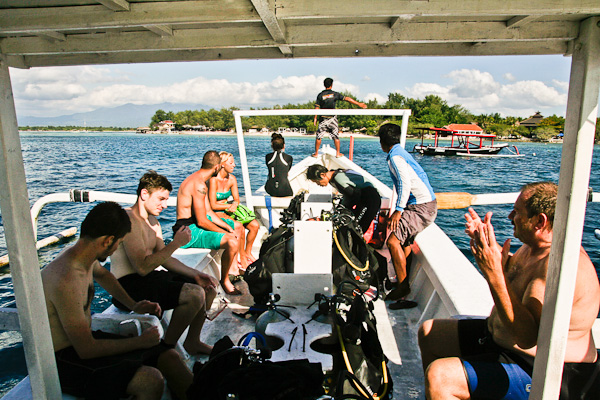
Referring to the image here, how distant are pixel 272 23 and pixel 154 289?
1.93 m

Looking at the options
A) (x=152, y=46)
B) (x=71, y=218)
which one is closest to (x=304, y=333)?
(x=152, y=46)

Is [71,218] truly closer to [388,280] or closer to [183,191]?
[183,191]

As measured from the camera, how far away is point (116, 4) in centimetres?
117

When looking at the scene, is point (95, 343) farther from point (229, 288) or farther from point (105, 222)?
point (229, 288)

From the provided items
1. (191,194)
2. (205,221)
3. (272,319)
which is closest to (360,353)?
(272,319)

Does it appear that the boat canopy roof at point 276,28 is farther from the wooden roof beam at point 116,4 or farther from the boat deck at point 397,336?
the boat deck at point 397,336

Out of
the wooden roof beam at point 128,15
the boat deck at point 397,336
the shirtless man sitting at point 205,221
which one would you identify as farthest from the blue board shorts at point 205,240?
the wooden roof beam at point 128,15

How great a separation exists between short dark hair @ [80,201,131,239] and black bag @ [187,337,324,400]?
2.60ft

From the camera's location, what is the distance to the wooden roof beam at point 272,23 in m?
1.10

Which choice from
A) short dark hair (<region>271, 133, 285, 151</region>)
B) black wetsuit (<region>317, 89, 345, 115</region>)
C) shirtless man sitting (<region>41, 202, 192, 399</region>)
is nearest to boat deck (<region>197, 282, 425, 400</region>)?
shirtless man sitting (<region>41, 202, 192, 399</region>)

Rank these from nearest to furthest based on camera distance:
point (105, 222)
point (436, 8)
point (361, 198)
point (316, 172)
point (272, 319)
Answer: point (436, 8), point (105, 222), point (272, 319), point (361, 198), point (316, 172)

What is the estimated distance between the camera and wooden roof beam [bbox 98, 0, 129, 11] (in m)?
1.14

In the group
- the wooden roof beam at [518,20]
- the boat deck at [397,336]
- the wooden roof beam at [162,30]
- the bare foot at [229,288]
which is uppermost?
the wooden roof beam at [162,30]

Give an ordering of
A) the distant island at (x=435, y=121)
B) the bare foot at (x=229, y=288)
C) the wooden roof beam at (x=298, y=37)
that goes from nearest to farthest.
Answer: the wooden roof beam at (x=298, y=37) → the bare foot at (x=229, y=288) → the distant island at (x=435, y=121)
